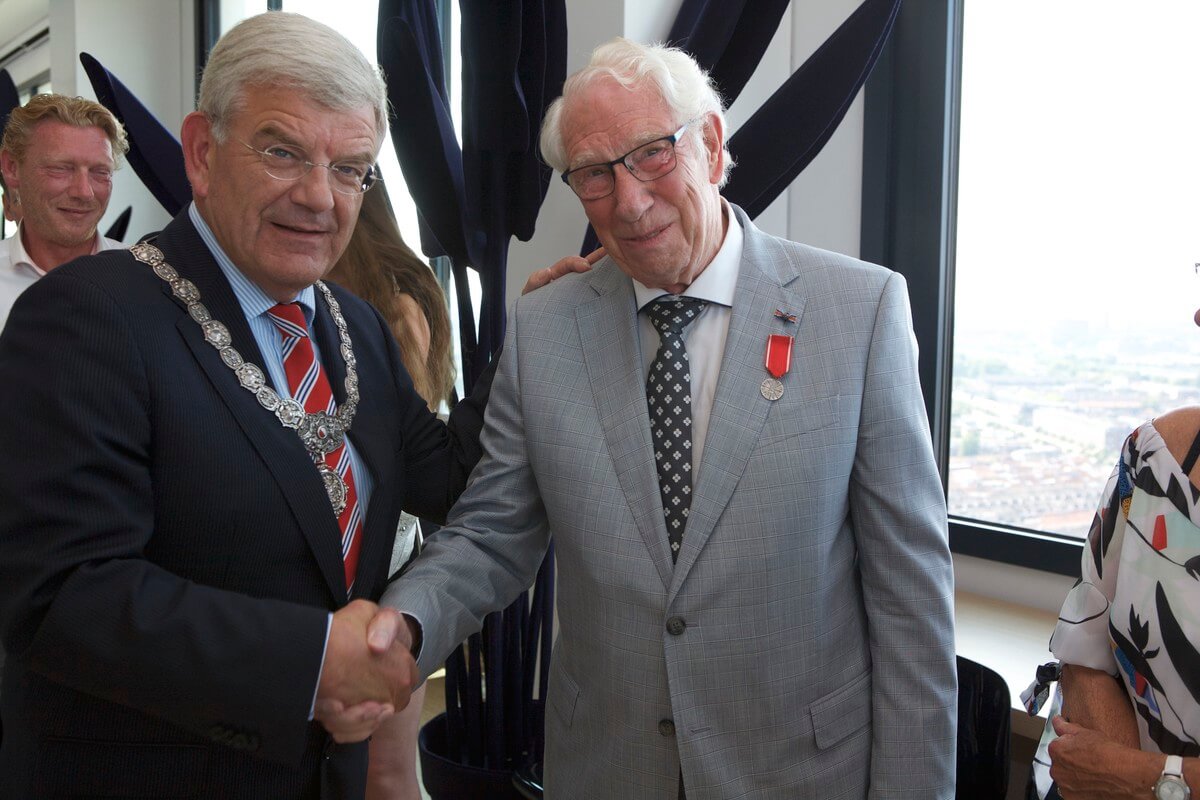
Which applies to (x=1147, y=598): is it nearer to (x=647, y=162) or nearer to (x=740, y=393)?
(x=740, y=393)

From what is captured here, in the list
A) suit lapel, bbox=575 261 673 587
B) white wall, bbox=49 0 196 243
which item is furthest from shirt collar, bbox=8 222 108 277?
white wall, bbox=49 0 196 243

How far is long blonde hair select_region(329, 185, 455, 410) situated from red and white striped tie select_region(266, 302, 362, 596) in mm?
750

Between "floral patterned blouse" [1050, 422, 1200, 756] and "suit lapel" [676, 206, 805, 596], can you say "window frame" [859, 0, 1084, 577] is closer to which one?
"floral patterned blouse" [1050, 422, 1200, 756]

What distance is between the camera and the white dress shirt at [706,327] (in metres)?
1.45

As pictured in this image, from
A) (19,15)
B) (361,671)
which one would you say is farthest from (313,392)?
(19,15)

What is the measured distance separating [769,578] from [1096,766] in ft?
1.83

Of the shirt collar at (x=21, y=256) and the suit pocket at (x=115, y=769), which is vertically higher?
the shirt collar at (x=21, y=256)

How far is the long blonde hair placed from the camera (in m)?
2.24

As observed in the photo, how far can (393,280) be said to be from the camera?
7.40ft

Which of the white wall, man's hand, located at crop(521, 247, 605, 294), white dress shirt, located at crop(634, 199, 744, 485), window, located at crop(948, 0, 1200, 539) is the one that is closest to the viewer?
white dress shirt, located at crop(634, 199, 744, 485)

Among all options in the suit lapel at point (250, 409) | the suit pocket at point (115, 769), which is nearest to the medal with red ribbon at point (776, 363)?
the suit lapel at point (250, 409)

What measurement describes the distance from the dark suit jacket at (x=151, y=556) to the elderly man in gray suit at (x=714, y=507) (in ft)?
0.61

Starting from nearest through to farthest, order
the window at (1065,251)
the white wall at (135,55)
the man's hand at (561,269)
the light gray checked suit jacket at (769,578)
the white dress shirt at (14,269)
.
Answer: the light gray checked suit jacket at (769,578), the man's hand at (561,269), the window at (1065,251), the white dress shirt at (14,269), the white wall at (135,55)

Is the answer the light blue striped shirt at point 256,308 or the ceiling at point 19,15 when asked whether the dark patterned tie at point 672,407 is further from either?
the ceiling at point 19,15
